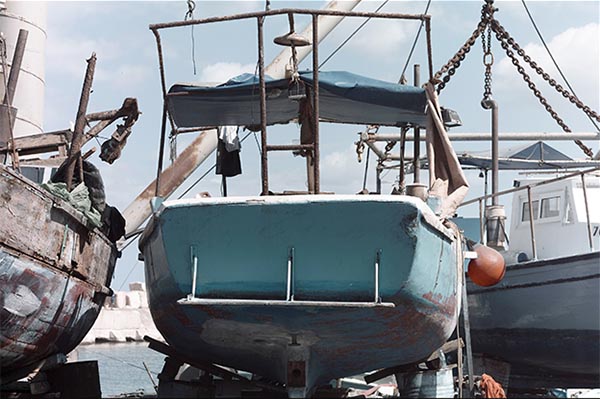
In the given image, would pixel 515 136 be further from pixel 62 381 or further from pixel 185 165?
pixel 62 381

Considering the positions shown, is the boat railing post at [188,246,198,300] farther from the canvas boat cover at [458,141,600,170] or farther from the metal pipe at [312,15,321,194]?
the canvas boat cover at [458,141,600,170]

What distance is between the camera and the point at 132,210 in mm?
14023

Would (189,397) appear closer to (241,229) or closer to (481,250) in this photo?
(241,229)

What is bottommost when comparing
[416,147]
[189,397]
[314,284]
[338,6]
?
[189,397]

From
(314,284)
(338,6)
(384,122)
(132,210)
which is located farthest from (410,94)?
(132,210)

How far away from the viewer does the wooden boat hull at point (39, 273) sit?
8070 mm

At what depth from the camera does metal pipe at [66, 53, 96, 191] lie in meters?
9.98

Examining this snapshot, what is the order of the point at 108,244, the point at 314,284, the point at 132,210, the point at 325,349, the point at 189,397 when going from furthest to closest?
1. the point at 132,210
2. the point at 108,244
3. the point at 189,397
4. the point at 325,349
5. the point at 314,284

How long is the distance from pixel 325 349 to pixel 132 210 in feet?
23.3

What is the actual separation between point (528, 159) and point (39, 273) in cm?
1005

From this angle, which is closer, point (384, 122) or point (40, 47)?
point (384, 122)

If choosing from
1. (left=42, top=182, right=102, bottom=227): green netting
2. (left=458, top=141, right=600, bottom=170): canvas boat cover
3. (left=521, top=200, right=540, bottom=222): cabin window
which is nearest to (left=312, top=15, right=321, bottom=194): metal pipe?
(left=42, top=182, right=102, bottom=227): green netting

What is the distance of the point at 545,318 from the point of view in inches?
433

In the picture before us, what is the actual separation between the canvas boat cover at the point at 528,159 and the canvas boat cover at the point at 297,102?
20.3ft
